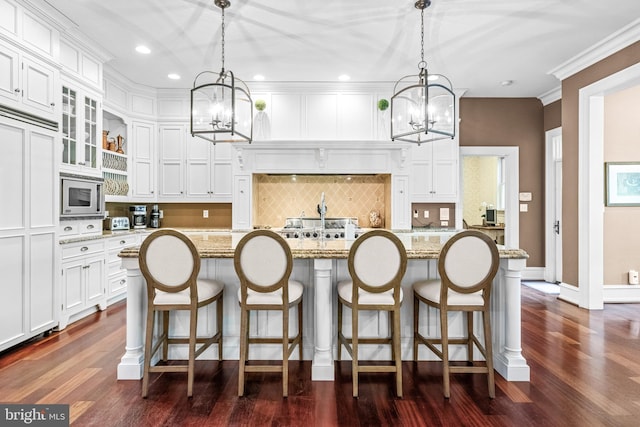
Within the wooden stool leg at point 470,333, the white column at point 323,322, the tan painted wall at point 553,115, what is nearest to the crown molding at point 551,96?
the tan painted wall at point 553,115

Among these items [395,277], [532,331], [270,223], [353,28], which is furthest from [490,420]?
[270,223]

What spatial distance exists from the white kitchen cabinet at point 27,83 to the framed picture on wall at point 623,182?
20.0ft

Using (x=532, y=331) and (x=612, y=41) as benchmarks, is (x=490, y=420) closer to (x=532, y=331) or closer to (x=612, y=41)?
(x=532, y=331)

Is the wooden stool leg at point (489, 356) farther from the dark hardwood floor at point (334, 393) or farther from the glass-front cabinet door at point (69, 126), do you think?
the glass-front cabinet door at point (69, 126)

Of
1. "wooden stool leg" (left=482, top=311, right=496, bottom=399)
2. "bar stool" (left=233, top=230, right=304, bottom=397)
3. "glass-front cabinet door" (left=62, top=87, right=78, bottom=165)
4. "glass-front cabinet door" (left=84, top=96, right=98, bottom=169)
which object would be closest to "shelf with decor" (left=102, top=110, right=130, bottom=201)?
"glass-front cabinet door" (left=84, top=96, right=98, bottom=169)

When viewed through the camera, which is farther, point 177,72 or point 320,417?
point 177,72

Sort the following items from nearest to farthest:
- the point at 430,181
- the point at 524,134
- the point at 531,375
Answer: the point at 531,375
the point at 430,181
the point at 524,134

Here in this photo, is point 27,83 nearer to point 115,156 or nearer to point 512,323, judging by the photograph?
point 115,156

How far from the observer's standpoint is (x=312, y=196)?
5.46m

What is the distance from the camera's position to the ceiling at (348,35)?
121 inches

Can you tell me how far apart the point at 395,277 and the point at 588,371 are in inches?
65.4

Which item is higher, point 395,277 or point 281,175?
point 281,175

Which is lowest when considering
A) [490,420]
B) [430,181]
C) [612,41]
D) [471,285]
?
[490,420]

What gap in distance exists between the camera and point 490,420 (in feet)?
6.23
